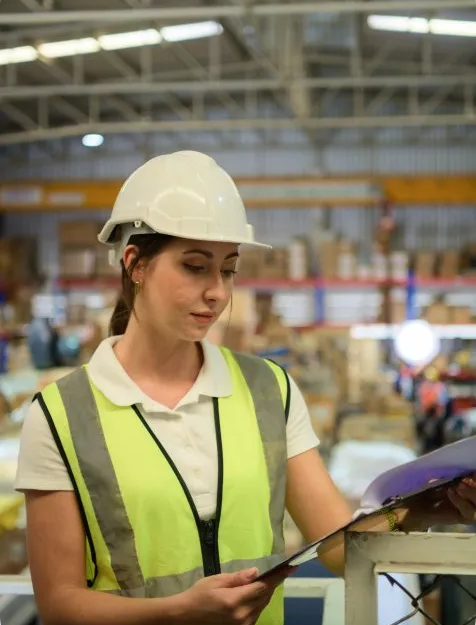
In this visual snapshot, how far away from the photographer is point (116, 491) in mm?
1382

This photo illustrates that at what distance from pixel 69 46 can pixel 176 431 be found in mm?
8533

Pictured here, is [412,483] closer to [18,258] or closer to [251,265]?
[251,265]

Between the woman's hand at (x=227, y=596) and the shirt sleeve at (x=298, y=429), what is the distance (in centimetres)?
38

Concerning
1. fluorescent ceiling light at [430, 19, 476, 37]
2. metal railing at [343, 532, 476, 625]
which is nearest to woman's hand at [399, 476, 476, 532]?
metal railing at [343, 532, 476, 625]

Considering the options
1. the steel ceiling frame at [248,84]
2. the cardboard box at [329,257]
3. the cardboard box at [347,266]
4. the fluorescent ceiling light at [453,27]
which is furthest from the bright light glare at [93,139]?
the fluorescent ceiling light at [453,27]

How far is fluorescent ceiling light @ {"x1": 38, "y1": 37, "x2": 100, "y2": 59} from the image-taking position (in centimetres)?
915

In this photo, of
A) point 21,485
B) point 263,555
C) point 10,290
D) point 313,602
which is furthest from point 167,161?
point 10,290

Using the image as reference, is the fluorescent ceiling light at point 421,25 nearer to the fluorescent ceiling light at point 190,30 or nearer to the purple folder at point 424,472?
the fluorescent ceiling light at point 190,30

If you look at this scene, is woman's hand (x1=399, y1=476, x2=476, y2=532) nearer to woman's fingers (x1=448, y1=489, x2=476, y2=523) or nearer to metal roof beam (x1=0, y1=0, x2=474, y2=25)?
woman's fingers (x1=448, y1=489, x2=476, y2=523)

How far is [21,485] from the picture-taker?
1.36 meters

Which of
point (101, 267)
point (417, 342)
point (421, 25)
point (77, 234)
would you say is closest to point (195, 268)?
point (417, 342)

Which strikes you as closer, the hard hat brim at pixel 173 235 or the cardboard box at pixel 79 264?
the hard hat brim at pixel 173 235

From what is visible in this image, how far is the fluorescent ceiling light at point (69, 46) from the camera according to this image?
9.15 meters

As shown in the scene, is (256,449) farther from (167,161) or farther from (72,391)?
(167,161)
